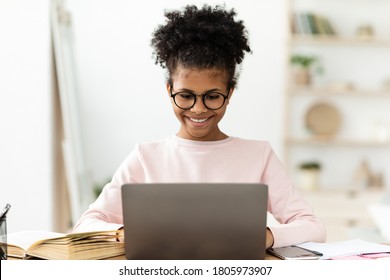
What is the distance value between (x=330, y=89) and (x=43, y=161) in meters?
2.51

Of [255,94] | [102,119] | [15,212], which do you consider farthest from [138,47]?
[15,212]

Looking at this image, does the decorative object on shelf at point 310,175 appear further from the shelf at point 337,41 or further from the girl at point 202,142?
the girl at point 202,142

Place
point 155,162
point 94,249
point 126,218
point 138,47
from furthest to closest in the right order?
1. point 138,47
2. point 155,162
3. point 94,249
4. point 126,218

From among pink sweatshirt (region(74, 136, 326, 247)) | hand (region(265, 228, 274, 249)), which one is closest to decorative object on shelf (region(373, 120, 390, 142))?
pink sweatshirt (region(74, 136, 326, 247))

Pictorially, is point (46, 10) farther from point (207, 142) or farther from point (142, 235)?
point (142, 235)

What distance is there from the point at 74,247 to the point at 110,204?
1.26 ft

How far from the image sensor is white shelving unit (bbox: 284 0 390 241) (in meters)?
5.09

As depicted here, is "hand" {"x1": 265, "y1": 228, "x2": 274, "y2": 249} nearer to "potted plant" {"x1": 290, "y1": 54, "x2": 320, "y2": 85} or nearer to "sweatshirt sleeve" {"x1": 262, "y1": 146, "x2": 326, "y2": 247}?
"sweatshirt sleeve" {"x1": 262, "y1": 146, "x2": 326, "y2": 247}

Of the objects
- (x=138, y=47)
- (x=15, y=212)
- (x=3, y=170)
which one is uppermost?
(x=138, y=47)

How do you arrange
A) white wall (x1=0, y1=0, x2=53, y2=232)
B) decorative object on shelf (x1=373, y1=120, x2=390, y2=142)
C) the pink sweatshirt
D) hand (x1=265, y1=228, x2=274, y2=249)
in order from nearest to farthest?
hand (x1=265, y1=228, x2=274, y2=249), the pink sweatshirt, white wall (x1=0, y1=0, x2=53, y2=232), decorative object on shelf (x1=373, y1=120, x2=390, y2=142)

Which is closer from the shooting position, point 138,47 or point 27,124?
point 27,124

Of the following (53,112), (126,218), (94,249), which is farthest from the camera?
(53,112)

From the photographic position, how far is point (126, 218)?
1130mm

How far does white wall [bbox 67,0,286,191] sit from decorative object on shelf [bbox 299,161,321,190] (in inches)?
21.1
